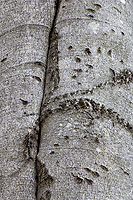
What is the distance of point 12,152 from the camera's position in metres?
0.93

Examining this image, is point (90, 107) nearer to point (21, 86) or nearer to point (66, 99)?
point (66, 99)

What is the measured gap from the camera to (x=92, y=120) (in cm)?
92

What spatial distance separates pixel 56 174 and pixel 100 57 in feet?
1.17

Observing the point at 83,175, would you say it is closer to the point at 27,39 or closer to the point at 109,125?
the point at 109,125

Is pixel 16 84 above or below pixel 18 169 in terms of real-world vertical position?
above

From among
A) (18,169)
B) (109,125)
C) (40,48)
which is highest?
(40,48)

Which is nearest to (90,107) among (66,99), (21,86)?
(66,99)

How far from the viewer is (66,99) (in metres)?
0.95

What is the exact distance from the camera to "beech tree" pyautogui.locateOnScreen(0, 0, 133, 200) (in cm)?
87

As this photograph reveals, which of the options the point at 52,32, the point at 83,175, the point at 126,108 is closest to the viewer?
the point at 83,175

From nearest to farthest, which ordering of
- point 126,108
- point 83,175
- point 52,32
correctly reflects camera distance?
point 83,175, point 126,108, point 52,32

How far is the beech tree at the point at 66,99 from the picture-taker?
2.85ft

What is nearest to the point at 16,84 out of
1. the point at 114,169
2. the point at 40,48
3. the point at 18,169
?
the point at 40,48

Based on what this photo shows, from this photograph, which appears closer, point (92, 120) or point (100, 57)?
point (92, 120)
